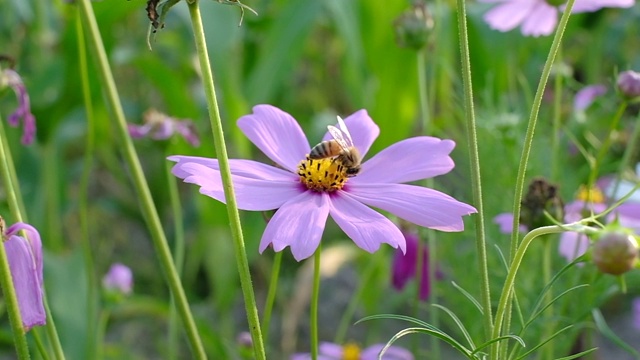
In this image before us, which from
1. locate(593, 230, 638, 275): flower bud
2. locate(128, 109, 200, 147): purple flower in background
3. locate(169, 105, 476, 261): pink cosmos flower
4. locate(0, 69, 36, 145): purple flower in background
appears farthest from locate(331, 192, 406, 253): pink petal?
locate(128, 109, 200, 147): purple flower in background

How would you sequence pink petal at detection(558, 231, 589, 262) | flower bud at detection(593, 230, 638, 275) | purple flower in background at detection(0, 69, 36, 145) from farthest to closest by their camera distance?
pink petal at detection(558, 231, 589, 262) → purple flower in background at detection(0, 69, 36, 145) → flower bud at detection(593, 230, 638, 275)

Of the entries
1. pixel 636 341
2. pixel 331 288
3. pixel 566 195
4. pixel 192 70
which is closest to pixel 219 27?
pixel 192 70

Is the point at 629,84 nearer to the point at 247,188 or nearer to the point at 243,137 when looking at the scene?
the point at 247,188

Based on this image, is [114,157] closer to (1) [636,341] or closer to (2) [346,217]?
(1) [636,341]

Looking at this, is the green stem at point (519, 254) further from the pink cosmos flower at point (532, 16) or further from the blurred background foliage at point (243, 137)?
the blurred background foliage at point (243, 137)

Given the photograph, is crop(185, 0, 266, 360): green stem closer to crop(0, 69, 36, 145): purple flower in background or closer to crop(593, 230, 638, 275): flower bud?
crop(593, 230, 638, 275): flower bud

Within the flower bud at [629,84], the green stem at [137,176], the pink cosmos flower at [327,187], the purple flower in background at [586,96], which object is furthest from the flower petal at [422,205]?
the purple flower in background at [586,96]
